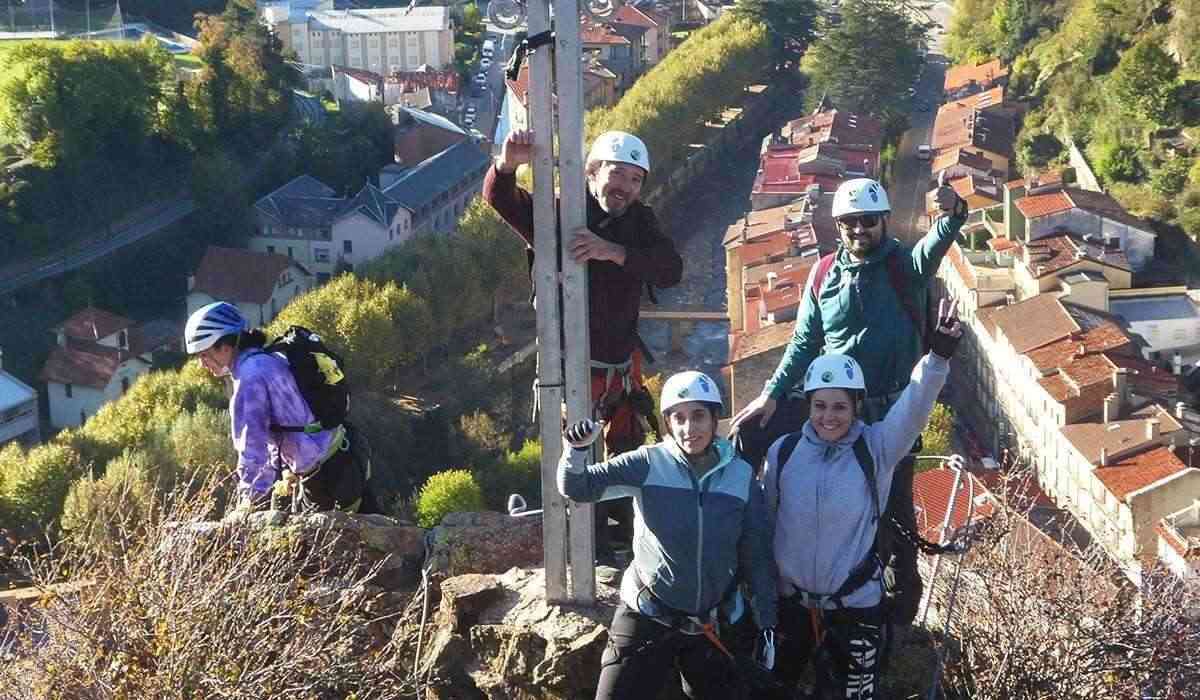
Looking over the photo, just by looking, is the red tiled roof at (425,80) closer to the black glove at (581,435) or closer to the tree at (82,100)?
the tree at (82,100)

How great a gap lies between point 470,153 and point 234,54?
5.71 meters

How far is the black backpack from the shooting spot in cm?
483

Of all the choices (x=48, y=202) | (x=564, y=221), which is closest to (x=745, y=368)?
(x=48, y=202)

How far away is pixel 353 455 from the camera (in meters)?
5.19

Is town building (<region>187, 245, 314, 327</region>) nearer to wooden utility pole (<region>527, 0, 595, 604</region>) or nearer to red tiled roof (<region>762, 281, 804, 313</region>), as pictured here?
red tiled roof (<region>762, 281, 804, 313</region>)

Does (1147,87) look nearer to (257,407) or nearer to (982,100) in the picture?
(982,100)

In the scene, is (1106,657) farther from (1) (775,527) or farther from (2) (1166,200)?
(2) (1166,200)

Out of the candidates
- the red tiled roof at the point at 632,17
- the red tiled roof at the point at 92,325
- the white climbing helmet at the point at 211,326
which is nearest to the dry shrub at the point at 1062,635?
the white climbing helmet at the point at 211,326

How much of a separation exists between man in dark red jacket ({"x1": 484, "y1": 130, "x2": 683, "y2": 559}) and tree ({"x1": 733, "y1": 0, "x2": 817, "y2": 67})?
139 ft

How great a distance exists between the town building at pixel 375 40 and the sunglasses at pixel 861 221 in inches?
1635

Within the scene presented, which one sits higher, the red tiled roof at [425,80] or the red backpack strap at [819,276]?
the red backpack strap at [819,276]

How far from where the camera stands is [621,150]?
14.2 ft

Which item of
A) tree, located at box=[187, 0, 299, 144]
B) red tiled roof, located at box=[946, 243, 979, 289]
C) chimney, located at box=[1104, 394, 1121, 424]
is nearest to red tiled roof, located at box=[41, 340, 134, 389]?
tree, located at box=[187, 0, 299, 144]

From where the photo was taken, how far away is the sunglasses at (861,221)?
442 cm
